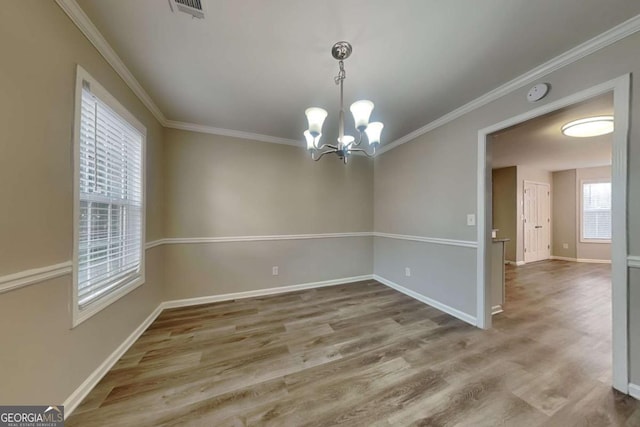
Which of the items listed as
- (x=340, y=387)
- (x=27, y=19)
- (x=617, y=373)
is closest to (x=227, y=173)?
(x=27, y=19)

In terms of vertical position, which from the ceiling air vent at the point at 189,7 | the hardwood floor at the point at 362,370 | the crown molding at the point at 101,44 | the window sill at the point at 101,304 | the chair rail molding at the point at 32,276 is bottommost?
the hardwood floor at the point at 362,370

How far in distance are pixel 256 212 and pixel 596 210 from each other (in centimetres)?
839

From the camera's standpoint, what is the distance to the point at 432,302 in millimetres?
2906

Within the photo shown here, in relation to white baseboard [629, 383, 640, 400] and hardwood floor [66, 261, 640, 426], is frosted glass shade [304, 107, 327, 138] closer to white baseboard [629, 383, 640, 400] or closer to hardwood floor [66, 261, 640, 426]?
hardwood floor [66, 261, 640, 426]

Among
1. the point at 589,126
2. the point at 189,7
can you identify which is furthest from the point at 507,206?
the point at 189,7

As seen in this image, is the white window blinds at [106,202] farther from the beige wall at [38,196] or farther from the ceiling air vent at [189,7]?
the ceiling air vent at [189,7]

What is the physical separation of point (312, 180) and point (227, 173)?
132cm

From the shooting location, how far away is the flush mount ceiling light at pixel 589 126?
101 inches

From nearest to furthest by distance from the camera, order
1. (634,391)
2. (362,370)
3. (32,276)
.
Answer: (32,276) < (634,391) < (362,370)

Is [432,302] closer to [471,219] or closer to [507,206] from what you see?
[471,219]

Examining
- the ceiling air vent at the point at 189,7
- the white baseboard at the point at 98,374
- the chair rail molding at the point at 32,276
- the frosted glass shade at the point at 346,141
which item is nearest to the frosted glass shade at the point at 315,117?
the frosted glass shade at the point at 346,141

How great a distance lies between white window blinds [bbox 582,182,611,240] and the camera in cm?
546

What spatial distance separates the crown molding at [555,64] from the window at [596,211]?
6.12 meters

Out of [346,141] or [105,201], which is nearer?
[105,201]
